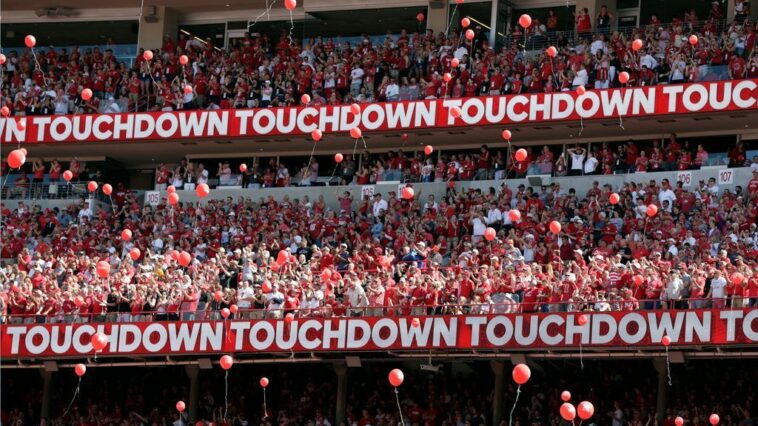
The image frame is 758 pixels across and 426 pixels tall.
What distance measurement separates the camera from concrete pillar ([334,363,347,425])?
29.9 metres

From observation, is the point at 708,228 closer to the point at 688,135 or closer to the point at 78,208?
the point at 688,135

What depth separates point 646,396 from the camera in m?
28.1

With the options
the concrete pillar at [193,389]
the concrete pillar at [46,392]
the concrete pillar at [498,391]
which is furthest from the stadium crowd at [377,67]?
the concrete pillar at [498,391]

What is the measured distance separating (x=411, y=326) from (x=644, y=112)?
870 cm

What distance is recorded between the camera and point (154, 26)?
42.5m

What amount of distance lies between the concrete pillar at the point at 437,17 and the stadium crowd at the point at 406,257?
557 cm

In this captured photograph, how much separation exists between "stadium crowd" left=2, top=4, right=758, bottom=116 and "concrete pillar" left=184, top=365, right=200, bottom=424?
18.9 feet

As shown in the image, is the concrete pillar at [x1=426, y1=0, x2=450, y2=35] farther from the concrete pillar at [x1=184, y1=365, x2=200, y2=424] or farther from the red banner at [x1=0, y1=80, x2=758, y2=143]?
the concrete pillar at [x1=184, y1=365, x2=200, y2=424]

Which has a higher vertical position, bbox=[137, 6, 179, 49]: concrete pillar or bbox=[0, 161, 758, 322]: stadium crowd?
bbox=[137, 6, 179, 49]: concrete pillar

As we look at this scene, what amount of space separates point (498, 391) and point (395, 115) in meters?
9.49

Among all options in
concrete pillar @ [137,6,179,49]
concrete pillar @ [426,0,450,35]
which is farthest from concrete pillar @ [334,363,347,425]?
concrete pillar @ [137,6,179,49]

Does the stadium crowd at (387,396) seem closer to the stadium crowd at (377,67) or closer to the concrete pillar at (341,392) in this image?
the concrete pillar at (341,392)

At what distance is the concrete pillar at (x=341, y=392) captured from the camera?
29.9 meters

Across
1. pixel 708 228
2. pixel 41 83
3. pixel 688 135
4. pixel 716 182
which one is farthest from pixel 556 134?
pixel 41 83
